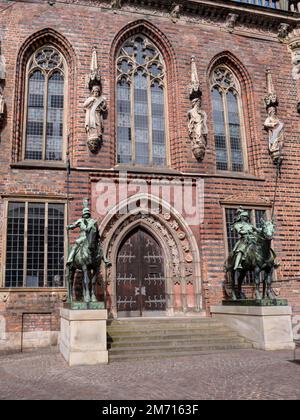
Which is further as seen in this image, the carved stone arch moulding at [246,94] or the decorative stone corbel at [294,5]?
the decorative stone corbel at [294,5]

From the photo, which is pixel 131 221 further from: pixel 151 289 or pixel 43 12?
pixel 43 12

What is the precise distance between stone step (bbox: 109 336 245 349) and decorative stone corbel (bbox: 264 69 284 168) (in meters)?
6.55

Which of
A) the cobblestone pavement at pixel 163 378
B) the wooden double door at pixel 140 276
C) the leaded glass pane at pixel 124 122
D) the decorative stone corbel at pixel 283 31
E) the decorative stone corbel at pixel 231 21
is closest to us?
the cobblestone pavement at pixel 163 378

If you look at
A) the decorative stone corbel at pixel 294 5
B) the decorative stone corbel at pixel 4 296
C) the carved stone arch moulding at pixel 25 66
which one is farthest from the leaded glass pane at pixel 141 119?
the decorative stone corbel at pixel 294 5

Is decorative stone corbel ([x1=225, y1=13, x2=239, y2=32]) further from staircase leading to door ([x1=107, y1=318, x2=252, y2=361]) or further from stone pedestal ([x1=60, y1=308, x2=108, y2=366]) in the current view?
stone pedestal ([x1=60, y1=308, x2=108, y2=366])

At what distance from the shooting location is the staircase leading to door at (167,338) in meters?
9.25

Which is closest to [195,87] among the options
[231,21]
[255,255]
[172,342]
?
[231,21]

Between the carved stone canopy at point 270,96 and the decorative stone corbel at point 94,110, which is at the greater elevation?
the carved stone canopy at point 270,96

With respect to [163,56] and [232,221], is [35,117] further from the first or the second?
[232,221]

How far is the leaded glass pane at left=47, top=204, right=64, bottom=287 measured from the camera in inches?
456

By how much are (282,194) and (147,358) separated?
767 centimetres

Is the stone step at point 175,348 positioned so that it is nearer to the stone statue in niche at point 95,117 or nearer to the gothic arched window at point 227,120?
the stone statue in niche at point 95,117

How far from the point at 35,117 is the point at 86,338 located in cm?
735
